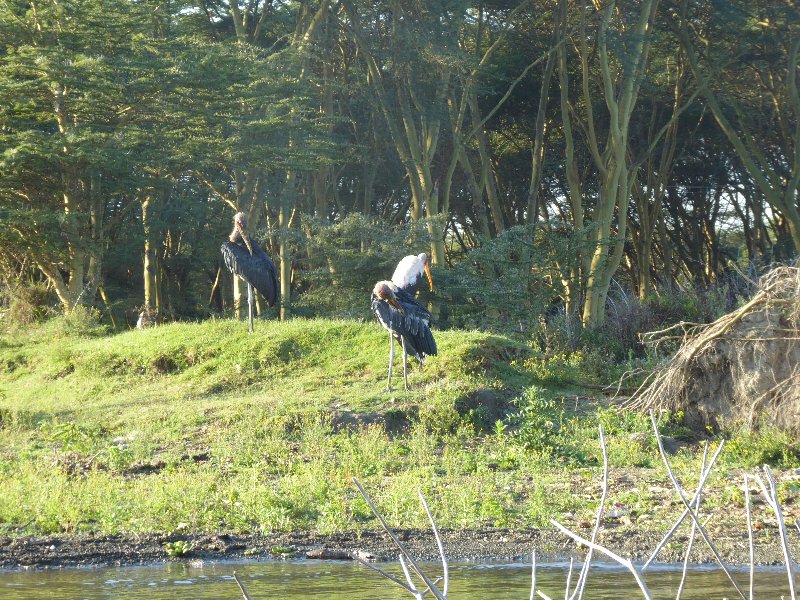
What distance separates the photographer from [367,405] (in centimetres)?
1372

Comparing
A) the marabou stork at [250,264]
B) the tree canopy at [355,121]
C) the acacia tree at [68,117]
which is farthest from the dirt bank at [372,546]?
the acacia tree at [68,117]

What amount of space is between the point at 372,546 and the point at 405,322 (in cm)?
538

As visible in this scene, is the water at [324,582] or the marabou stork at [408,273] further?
the marabou stork at [408,273]

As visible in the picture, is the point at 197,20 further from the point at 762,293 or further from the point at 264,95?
the point at 762,293

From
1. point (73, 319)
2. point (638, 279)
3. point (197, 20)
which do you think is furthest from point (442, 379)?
point (638, 279)

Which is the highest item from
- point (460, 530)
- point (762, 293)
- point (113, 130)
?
point (113, 130)

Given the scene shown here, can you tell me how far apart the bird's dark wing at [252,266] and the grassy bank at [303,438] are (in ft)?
2.51

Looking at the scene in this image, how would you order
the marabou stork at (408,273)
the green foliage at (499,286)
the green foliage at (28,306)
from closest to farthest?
the marabou stork at (408,273) < the green foliage at (499,286) < the green foliage at (28,306)

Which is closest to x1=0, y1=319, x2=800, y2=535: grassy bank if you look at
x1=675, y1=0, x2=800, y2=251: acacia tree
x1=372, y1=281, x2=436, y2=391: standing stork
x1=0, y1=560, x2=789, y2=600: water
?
x1=372, y1=281, x2=436, y2=391: standing stork

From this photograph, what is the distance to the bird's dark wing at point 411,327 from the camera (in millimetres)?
13906

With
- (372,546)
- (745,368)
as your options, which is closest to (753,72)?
(745,368)

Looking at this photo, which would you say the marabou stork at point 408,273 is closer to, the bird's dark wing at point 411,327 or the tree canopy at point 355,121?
the bird's dark wing at point 411,327

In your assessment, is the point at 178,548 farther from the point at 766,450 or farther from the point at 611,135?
the point at 611,135

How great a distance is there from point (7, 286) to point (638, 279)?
18.1 meters
